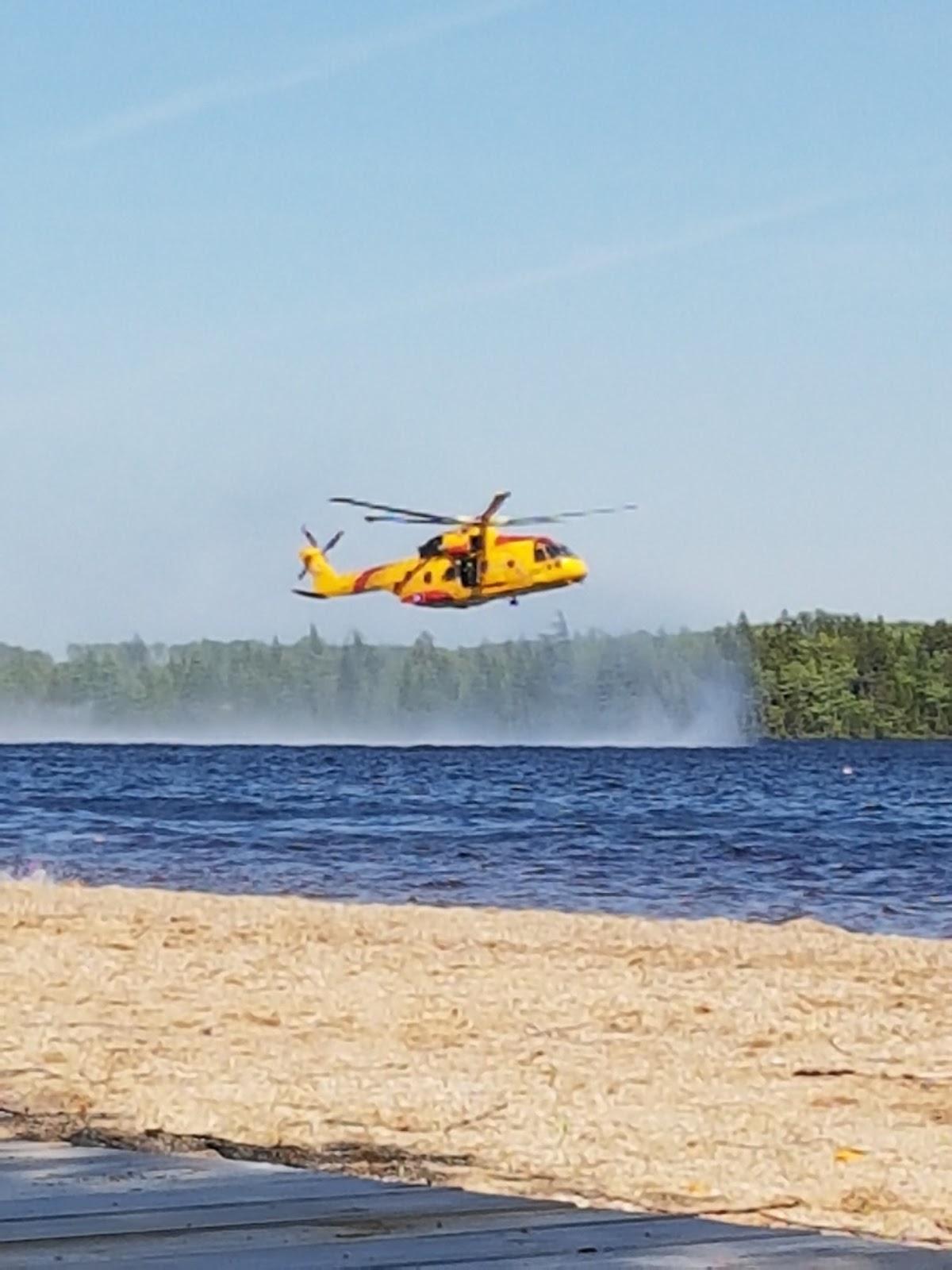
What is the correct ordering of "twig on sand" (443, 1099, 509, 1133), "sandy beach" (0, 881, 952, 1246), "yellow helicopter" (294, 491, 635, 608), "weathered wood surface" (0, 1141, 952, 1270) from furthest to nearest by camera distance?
"yellow helicopter" (294, 491, 635, 608), "twig on sand" (443, 1099, 509, 1133), "sandy beach" (0, 881, 952, 1246), "weathered wood surface" (0, 1141, 952, 1270)

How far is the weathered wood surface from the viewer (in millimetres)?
3840

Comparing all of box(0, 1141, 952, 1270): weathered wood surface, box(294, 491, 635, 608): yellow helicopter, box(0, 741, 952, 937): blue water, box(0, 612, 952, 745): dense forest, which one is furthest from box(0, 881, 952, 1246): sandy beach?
box(0, 612, 952, 745): dense forest

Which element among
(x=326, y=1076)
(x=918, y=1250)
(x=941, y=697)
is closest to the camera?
(x=918, y=1250)

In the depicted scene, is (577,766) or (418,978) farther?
(577,766)

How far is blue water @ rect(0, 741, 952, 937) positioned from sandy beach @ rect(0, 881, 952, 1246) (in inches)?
263

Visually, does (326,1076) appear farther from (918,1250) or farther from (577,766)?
(577,766)

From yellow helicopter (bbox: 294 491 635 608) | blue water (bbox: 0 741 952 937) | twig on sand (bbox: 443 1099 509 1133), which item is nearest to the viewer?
twig on sand (bbox: 443 1099 509 1133)

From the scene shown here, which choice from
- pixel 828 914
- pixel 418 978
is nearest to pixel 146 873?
pixel 828 914

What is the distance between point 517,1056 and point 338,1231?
5393 mm

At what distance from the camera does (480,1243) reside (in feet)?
13.0

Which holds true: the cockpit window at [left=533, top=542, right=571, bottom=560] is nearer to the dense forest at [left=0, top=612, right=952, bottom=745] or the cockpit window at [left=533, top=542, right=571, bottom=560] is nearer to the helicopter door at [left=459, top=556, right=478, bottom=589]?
the helicopter door at [left=459, top=556, right=478, bottom=589]

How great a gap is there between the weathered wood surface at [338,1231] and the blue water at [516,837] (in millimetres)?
15229

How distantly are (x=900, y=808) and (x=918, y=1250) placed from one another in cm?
4550

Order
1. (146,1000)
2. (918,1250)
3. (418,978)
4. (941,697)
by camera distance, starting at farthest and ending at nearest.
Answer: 1. (941,697)
2. (418,978)
3. (146,1000)
4. (918,1250)
